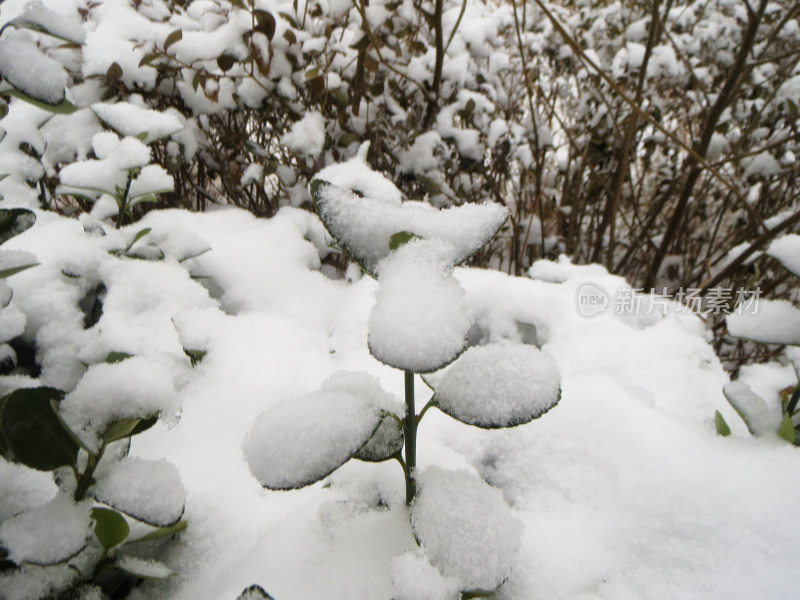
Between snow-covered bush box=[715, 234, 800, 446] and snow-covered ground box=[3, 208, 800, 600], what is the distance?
0.02m

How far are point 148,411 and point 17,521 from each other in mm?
141

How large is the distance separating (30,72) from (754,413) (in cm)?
99

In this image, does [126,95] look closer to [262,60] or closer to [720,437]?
[262,60]

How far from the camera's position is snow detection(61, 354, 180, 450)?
444mm

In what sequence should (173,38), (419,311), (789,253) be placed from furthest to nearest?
(173,38)
(789,253)
(419,311)

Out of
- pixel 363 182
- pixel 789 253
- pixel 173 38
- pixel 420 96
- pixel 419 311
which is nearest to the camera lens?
pixel 419 311

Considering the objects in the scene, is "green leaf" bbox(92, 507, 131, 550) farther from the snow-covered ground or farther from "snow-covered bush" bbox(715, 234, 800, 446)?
"snow-covered bush" bbox(715, 234, 800, 446)

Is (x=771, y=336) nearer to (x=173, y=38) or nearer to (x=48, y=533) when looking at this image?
(x=48, y=533)

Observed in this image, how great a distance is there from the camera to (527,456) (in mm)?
672

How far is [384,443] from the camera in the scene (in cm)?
46

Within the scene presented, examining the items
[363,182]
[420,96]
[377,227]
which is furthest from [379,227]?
[420,96]

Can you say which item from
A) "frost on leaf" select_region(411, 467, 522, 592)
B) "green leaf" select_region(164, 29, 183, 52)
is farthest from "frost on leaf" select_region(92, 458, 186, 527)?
"green leaf" select_region(164, 29, 183, 52)

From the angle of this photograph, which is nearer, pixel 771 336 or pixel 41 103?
pixel 41 103

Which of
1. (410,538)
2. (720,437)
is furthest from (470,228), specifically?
(720,437)
